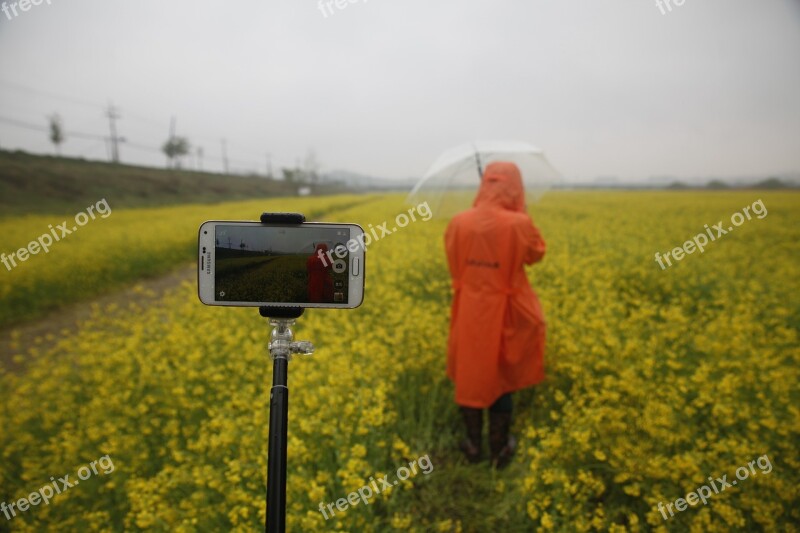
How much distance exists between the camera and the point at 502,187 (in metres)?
2.20

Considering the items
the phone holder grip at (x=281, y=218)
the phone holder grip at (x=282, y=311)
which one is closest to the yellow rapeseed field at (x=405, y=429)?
the phone holder grip at (x=282, y=311)

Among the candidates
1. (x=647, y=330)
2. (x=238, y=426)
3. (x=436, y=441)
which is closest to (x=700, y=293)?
(x=647, y=330)

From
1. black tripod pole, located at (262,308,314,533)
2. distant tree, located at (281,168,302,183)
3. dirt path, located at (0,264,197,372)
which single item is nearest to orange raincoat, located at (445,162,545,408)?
black tripod pole, located at (262,308,314,533)

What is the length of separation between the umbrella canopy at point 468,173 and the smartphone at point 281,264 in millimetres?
2086

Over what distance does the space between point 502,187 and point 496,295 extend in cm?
59

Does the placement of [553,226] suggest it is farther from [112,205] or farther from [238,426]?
[112,205]

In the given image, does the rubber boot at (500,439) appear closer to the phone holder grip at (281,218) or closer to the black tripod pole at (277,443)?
the black tripod pole at (277,443)

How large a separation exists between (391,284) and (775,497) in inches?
144

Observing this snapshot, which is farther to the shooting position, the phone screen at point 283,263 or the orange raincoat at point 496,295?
the orange raincoat at point 496,295

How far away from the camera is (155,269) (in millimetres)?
7879

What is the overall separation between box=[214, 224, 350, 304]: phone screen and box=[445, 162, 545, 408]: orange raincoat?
58.4 inches

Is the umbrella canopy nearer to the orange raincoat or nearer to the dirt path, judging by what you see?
the orange raincoat

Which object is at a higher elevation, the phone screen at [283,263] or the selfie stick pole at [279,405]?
the phone screen at [283,263]

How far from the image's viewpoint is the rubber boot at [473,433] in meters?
2.42
